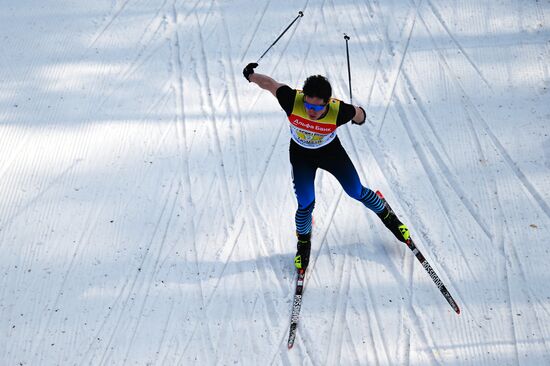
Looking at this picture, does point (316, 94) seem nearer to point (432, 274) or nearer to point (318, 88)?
point (318, 88)

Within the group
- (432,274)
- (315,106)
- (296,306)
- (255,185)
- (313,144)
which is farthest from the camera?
(255,185)

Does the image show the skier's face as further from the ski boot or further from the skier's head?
the ski boot

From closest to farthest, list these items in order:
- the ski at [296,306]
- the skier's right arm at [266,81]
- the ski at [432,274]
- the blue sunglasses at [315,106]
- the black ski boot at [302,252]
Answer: the blue sunglasses at [315,106] → the skier's right arm at [266,81] → the ski at [296,306] → the ski at [432,274] → the black ski boot at [302,252]

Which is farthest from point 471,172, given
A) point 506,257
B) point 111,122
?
point 111,122

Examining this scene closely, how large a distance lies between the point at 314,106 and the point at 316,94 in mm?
112

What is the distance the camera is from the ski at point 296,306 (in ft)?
15.3

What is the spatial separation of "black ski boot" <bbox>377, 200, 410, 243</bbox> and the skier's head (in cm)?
136

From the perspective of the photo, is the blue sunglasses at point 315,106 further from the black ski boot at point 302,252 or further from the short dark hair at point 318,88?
the black ski boot at point 302,252

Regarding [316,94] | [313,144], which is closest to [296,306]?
[313,144]

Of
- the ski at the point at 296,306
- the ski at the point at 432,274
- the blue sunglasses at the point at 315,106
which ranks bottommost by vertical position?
the ski at the point at 296,306

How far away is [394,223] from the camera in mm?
5172

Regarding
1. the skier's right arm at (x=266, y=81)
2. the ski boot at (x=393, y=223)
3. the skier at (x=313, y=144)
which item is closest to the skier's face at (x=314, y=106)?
the skier at (x=313, y=144)

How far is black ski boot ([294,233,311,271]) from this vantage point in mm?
5129

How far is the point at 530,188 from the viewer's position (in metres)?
5.86
